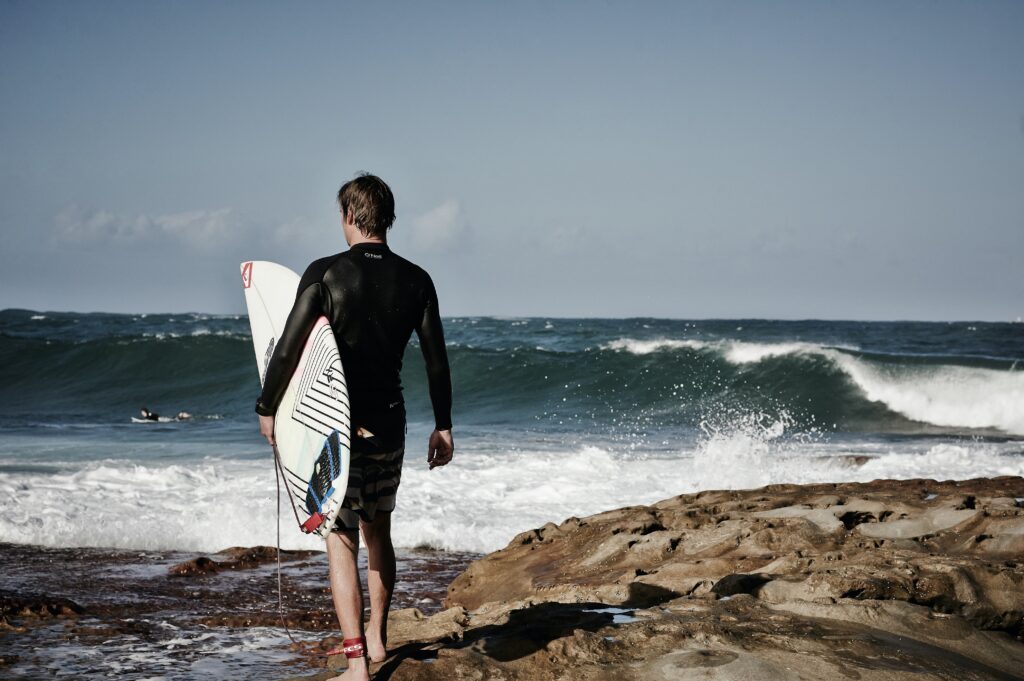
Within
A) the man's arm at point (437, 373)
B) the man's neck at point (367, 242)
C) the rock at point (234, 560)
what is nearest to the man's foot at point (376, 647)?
the man's arm at point (437, 373)

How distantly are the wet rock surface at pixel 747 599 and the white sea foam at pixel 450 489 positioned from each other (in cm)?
223

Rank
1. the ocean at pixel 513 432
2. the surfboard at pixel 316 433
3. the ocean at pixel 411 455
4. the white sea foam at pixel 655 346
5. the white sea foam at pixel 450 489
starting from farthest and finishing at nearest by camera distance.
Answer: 1. the white sea foam at pixel 655 346
2. the ocean at pixel 513 432
3. the white sea foam at pixel 450 489
4. the ocean at pixel 411 455
5. the surfboard at pixel 316 433

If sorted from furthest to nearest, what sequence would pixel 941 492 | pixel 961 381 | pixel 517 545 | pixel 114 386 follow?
pixel 114 386 → pixel 961 381 → pixel 941 492 → pixel 517 545

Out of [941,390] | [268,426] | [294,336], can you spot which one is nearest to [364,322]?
[294,336]

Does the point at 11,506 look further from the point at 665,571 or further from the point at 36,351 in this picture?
the point at 36,351

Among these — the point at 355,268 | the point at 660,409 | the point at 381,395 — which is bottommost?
the point at 660,409

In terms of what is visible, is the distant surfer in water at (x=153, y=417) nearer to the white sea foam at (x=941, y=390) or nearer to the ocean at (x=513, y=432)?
the ocean at (x=513, y=432)

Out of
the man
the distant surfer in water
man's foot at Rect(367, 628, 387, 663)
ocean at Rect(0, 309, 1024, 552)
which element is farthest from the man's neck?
the distant surfer in water

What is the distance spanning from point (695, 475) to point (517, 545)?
470 centimetres

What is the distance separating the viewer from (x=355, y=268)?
3133 millimetres

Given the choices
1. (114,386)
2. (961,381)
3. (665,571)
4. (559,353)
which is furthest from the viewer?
(559,353)

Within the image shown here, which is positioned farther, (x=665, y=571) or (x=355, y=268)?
(x=665, y=571)

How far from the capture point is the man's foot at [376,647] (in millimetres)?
3309

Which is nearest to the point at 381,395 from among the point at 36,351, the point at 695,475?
the point at 695,475
